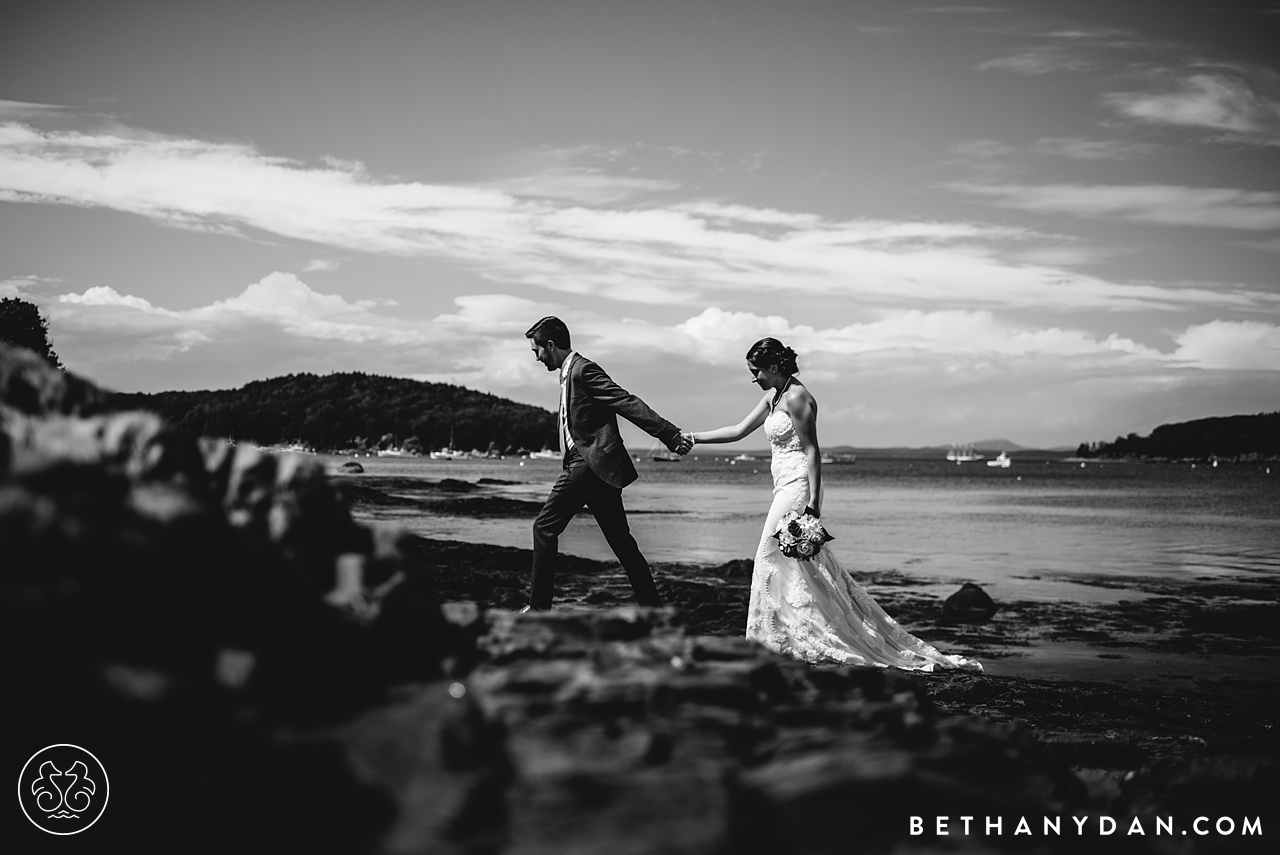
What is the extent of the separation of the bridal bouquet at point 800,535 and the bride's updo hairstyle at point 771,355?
139 centimetres

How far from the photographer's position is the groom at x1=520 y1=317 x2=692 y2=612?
793 cm

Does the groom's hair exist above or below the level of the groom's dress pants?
above

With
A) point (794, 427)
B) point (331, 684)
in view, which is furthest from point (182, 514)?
point (794, 427)

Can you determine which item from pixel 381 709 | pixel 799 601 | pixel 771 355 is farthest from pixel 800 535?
pixel 381 709

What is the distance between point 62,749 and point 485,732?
1.00 meters

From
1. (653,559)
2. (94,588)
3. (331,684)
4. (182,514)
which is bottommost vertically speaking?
(653,559)

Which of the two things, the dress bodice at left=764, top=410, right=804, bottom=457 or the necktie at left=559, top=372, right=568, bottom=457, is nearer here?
the necktie at left=559, top=372, right=568, bottom=457

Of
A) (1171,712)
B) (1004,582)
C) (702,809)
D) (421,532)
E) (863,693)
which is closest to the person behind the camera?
(702,809)

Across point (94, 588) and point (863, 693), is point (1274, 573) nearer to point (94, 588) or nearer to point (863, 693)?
point (863, 693)

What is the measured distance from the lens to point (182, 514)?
98.0 inches

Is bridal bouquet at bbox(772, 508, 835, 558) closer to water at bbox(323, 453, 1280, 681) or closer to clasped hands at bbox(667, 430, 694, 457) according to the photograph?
clasped hands at bbox(667, 430, 694, 457)

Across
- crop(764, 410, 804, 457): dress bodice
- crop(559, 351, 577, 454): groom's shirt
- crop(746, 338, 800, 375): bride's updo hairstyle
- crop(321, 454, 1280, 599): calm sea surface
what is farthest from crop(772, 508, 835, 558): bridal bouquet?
crop(321, 454, 1280, 599): calm sea surface

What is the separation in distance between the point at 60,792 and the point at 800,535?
708 cm

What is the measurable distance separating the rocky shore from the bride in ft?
17.5
